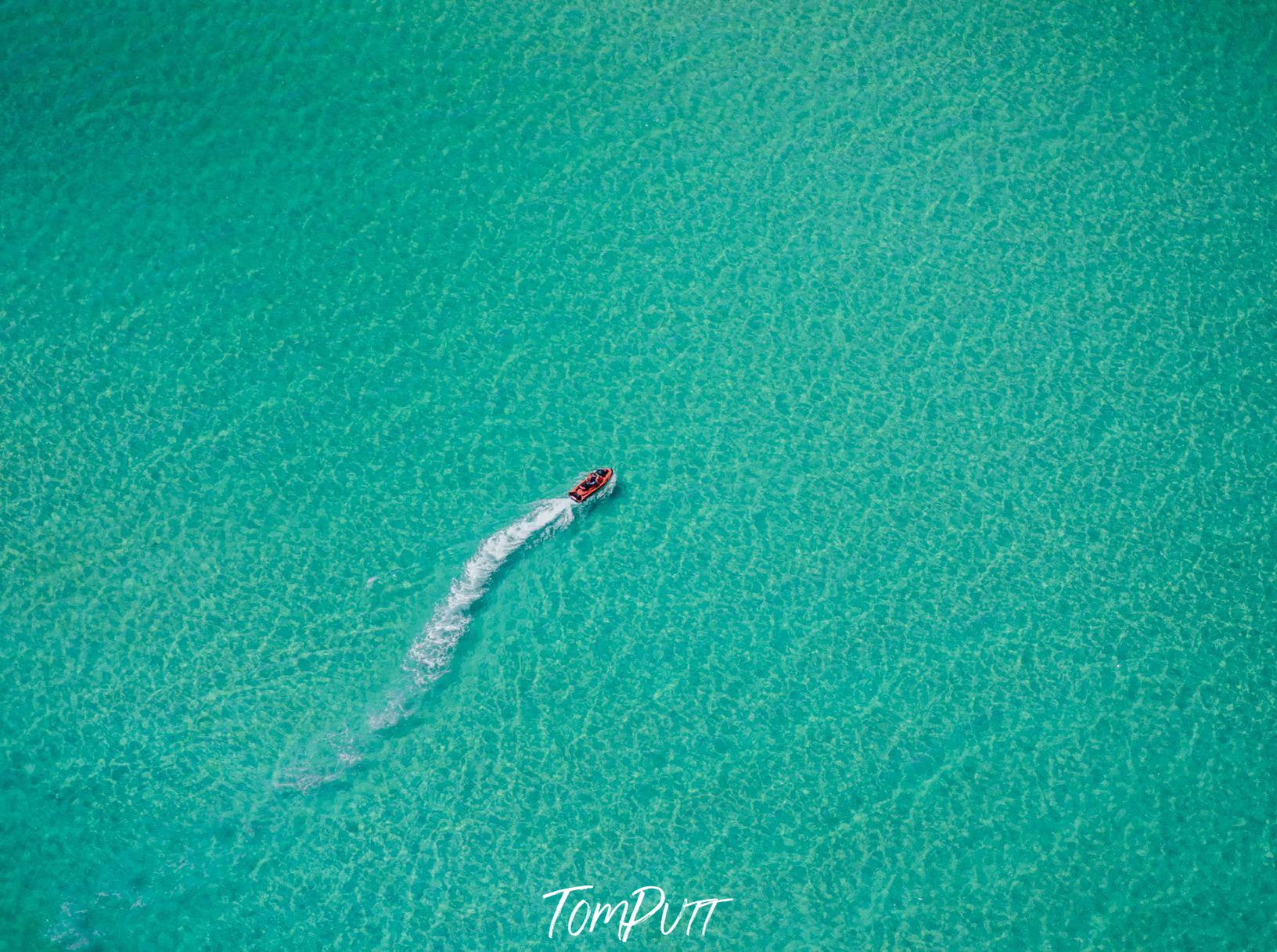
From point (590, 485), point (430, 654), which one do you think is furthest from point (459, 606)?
point (590, 485)

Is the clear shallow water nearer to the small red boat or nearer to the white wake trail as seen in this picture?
the white wake trail

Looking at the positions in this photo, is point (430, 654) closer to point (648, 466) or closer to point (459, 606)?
point (459, 606)

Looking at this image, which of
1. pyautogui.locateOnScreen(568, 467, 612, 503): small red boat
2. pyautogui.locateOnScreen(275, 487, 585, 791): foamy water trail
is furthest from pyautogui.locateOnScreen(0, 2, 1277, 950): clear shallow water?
pyautogui.locateOnScreen(568, 467, 612, 503): small red boat

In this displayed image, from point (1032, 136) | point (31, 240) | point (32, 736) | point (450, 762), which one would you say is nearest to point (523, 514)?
point (450, 762)

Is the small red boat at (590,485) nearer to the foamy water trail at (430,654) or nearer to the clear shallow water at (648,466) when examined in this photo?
the foamy water trail at (430,654)

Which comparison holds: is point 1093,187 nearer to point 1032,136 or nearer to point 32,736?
point 1032,136

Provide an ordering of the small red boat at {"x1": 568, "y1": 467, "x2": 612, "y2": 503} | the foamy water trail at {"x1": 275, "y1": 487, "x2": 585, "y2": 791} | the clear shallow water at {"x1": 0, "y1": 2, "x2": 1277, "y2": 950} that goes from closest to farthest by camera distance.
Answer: the clear shallow water at {"x1": 0, "y1": 2, "x2": 1277, "y2": 950} → the foamy water trail at {"x1": 275, "y1": 487, "x2": 585, "y2": 791} → the small red boat at {"x1": 568, "y1": 467, "x2": 612, "y2": 503}

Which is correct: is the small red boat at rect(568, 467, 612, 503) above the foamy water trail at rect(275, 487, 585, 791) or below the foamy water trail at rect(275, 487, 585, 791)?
above
